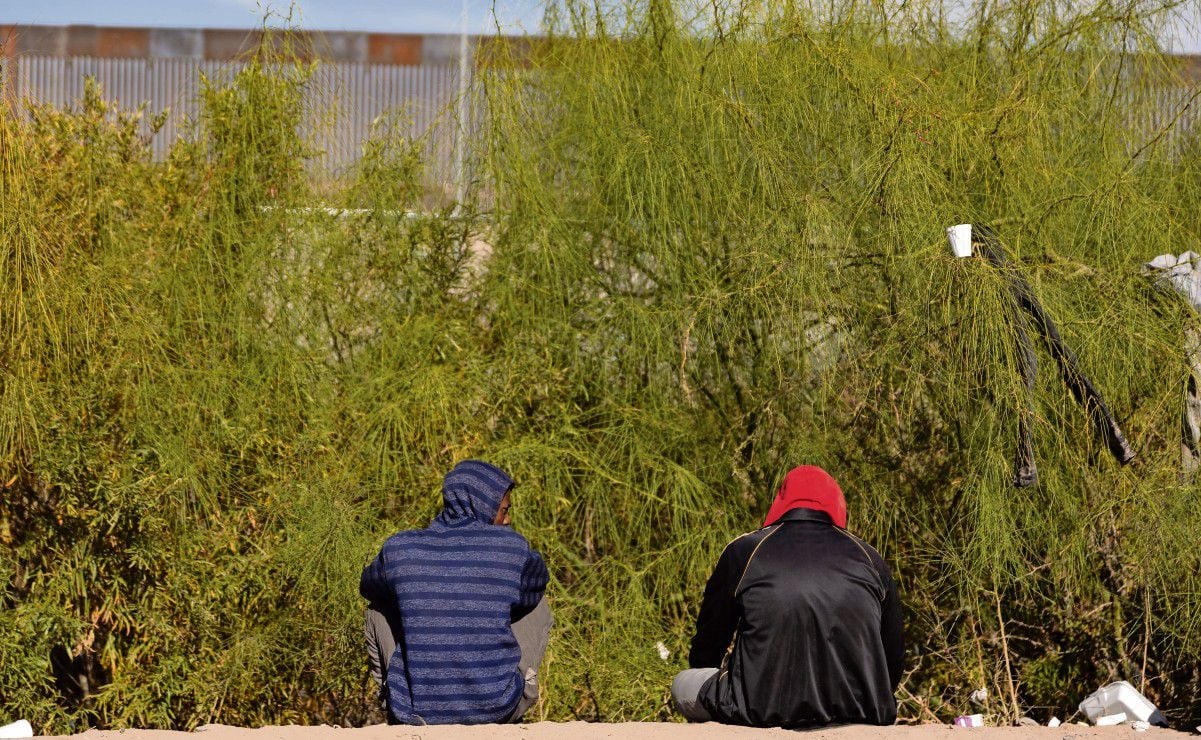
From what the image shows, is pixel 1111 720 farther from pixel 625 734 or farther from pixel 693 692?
pixel 625 734

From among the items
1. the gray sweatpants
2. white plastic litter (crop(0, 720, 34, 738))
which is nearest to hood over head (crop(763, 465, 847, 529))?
the gray sweatpants

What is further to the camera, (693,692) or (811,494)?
(693,692)

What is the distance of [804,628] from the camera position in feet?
10.3

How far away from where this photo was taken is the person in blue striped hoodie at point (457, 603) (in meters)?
3.24

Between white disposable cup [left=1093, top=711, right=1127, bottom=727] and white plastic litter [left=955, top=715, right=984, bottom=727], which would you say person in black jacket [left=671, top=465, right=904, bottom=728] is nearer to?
white plastic litter [left=955, top=715, right=984, bottom=727]

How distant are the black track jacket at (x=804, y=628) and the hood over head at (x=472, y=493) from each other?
573 millimetres

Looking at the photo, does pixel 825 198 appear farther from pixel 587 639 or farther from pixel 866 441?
pixel 587 639

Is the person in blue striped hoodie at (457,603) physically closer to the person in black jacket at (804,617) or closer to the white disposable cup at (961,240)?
the person in black jacket at (804,617)

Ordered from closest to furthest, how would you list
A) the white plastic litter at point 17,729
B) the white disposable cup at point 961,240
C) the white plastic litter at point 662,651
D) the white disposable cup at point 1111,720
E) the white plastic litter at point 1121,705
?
the white plastic litter at point 17,729
the white disposable cup at point 1111,720
the white plastic litter at point 1121,705
the white disposable cup at point 961,240
the white plastic litter at point 662,651

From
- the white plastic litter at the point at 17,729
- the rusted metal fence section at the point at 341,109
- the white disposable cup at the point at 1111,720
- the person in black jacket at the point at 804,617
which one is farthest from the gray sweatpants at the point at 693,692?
the rusted metal fence section at the point at 341,109

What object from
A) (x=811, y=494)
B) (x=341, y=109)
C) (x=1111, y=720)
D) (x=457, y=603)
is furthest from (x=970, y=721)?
(x=341, y=109)

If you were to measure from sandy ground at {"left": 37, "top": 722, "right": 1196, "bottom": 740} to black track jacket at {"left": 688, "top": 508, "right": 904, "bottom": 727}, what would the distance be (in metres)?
0.06

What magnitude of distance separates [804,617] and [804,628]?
0.03 m

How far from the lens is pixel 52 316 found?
4223 mm
